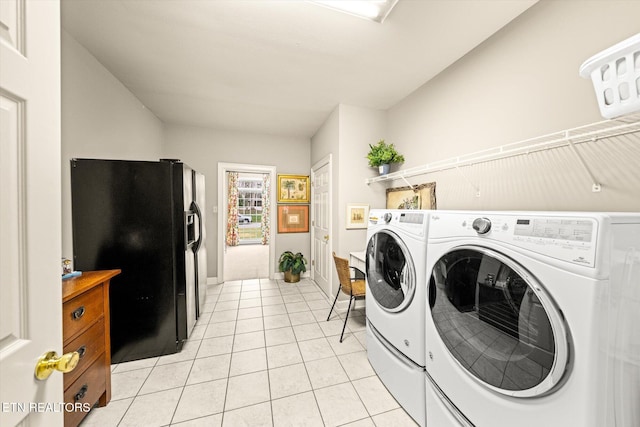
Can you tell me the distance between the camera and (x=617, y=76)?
743mm

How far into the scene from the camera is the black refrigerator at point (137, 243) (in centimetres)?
175

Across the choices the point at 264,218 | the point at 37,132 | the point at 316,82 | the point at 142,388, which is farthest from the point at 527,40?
the point at 264,218

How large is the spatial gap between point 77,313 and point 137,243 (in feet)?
2.28

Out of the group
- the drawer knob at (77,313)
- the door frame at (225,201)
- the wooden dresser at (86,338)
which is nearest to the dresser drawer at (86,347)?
the wooden dresser at (86,338)

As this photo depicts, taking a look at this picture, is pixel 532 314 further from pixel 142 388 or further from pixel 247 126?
pixel 247 126

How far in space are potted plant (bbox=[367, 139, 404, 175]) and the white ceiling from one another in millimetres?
591

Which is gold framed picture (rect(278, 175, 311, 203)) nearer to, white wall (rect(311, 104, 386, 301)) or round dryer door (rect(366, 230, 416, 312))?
white wall (rect(311, 104, 386, 301))

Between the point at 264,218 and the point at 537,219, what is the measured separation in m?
6.95

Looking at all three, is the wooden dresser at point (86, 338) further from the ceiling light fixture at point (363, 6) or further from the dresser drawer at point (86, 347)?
the ceiling light fixture at point (363, 6)

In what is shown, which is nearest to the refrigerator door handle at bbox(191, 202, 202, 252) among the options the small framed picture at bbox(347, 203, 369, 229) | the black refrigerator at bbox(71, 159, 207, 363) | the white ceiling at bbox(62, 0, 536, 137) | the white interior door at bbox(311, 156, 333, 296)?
the black refrigerator at bbox(71, 159, 207, 363)

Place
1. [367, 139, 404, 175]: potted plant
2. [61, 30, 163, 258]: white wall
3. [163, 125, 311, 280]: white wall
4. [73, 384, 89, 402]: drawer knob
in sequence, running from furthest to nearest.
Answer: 1. [163, 125, 311, 280]: white wall
2. [367, 139, 404, 175]: potted plant
3. [61, 30, 163, 258]: white wall
4. [73, 384, 89, 402]: drawer knob

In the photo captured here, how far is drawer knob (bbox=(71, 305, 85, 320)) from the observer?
1.21 metres

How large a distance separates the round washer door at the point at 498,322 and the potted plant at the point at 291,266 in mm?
2810

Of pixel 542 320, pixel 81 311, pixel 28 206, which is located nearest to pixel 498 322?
pixel 542 320
